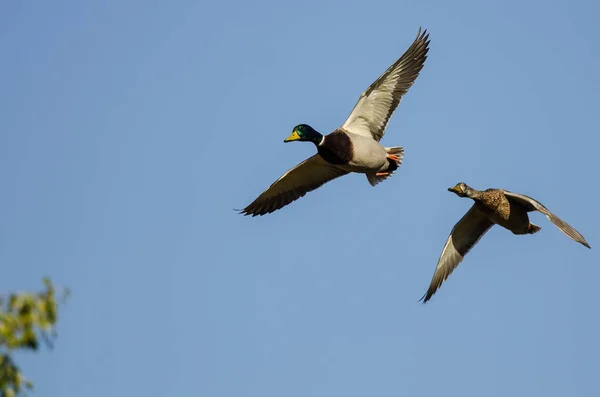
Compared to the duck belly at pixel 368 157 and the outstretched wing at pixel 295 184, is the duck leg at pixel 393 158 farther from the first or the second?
the outstretched wing at pixel 295 184

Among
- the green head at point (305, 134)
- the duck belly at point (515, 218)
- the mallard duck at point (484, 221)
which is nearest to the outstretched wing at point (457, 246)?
the mallard duck at point (484, 221)

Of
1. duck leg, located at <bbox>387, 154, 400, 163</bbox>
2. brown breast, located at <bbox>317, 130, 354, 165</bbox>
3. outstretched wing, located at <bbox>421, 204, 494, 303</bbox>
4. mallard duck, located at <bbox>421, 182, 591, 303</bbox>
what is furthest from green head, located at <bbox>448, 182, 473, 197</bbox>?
brown breast, located at <bbox>317, 130, 354, 165</bbox>

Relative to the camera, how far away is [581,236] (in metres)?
13.8

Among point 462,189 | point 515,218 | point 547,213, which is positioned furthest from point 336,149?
point 547,213

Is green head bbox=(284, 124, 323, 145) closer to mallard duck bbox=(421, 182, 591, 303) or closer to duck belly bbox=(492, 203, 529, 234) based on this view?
mallard duck bbox=(421, 182, 591, 303)

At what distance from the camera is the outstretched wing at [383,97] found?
16.5m

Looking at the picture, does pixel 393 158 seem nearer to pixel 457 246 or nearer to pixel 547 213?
pixel 457 246

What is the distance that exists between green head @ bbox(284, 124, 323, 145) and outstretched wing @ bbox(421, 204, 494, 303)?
2.87 meters

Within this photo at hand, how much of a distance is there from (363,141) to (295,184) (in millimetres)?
2166

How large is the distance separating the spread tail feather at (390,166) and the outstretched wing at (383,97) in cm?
36

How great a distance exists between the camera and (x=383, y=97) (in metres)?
16.7

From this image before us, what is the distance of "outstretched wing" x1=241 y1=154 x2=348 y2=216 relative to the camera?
17219 mm

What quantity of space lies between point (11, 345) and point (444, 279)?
41.6 ft

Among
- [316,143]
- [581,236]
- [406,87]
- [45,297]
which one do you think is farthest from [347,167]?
[45,297]
